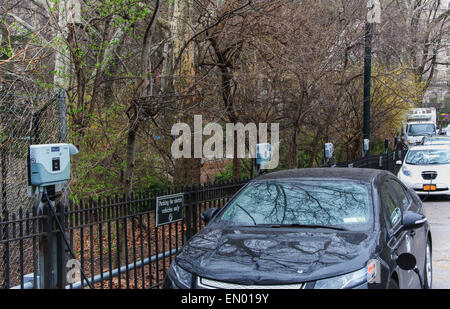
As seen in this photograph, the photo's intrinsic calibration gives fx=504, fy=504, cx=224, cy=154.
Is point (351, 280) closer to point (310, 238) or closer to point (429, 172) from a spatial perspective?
point (310, 238)

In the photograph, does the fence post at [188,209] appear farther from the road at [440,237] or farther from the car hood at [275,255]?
the road at [440,237]

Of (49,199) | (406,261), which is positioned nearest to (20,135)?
(49,199)

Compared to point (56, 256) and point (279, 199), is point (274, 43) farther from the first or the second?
point (56, 256)

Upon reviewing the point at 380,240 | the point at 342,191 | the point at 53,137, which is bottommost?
the point at 380,240

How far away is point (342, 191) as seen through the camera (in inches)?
209

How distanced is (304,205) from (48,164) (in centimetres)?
253

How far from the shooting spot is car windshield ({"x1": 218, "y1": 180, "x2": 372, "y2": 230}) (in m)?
4.91

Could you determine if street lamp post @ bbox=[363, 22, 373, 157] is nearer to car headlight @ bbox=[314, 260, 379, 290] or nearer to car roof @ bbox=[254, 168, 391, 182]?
car roof @ bbox=[254, 168, 391, 182]

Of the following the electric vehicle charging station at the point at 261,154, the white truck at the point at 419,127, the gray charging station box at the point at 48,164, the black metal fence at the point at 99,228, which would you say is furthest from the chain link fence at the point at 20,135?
the white truck at the point at 419,127

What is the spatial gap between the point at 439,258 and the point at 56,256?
19.7ft

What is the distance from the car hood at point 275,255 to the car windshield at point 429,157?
11494mm

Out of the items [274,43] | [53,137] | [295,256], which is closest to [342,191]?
Result: [295,256]

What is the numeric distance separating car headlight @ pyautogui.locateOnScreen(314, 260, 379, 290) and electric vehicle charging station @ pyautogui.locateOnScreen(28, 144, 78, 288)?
7.94 ft

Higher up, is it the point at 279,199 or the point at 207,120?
the point at 207,120
